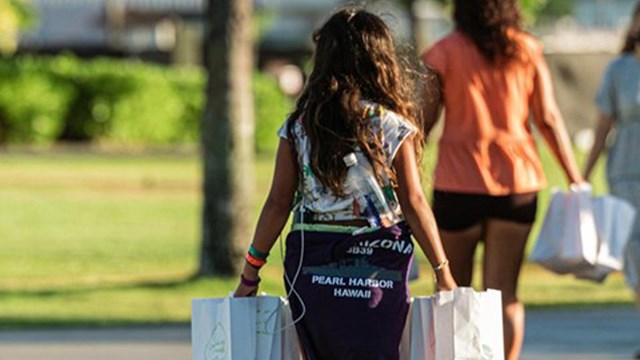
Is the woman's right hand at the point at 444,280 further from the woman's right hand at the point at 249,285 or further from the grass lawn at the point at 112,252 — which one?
the grass lawn at the point at 112,252

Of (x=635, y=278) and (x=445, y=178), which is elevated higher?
(x=445, y=178)

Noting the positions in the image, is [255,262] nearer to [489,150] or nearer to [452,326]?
[452,326]

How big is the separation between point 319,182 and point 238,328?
526 mm

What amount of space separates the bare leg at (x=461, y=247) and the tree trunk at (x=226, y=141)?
21.0 feet

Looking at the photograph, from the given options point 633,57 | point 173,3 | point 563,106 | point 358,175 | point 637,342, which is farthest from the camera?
point 173,3

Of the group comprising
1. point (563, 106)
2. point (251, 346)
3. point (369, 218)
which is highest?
point (369, 218)

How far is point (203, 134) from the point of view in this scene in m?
14.9

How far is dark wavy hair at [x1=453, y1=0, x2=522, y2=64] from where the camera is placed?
830 centimetres

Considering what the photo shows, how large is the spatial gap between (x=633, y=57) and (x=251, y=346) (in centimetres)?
480

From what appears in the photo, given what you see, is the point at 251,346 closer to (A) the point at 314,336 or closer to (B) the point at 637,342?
(A) the point at 314,336

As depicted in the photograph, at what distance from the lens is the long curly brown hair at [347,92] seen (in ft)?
19.9

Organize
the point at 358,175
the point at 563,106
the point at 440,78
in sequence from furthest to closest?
1. the point at 563,106
2. the point at 440,78
3. the point at 358,175

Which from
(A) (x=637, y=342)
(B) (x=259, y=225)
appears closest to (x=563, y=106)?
(A) (x=637, y=342)

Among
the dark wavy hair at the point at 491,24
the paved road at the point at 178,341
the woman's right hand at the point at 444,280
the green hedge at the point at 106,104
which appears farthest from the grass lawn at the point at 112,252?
the green hedge at the point at 106,104
